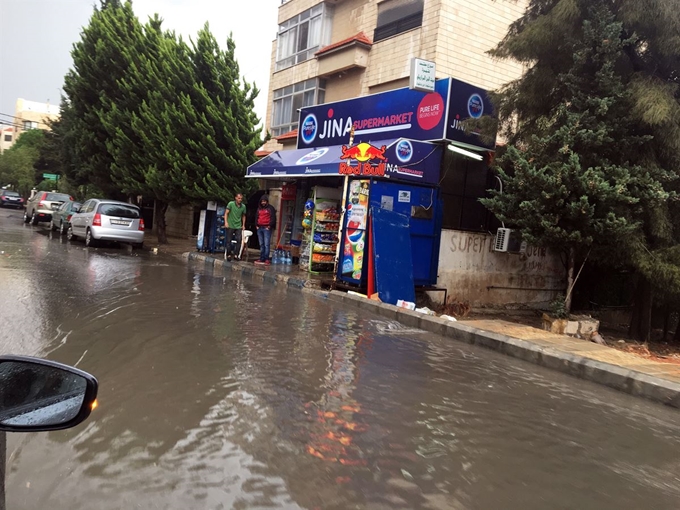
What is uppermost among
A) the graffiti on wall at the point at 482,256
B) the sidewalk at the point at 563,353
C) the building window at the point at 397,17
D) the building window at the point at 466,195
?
the building window at the point at 397,17

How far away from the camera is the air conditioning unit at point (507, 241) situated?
38.4 feet

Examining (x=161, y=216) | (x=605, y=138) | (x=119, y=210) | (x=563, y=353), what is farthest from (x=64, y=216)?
(x=563, y=353)

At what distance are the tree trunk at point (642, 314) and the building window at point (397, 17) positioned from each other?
11908 mm

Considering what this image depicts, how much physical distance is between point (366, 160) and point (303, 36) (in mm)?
15900

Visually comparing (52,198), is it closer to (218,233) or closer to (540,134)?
(218,233)

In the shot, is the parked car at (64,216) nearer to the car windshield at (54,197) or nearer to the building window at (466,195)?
the car windshield at (54,197)

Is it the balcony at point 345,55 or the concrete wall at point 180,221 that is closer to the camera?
the balcony at point 345,55

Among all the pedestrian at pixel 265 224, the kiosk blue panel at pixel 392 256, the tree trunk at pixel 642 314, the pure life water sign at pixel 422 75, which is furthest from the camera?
the pedestrian at pixel 265 224

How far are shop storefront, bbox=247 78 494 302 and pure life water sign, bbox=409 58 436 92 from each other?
0.26 metres

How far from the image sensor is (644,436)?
4.50 meters

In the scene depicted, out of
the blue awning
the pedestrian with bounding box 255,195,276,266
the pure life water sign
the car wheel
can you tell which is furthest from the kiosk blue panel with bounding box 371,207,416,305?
the car wheel

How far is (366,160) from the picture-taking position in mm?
11023

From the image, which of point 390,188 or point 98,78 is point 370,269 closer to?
point 390,188

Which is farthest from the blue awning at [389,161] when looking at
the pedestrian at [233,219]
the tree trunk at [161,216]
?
the tree trunk at [161,216]
